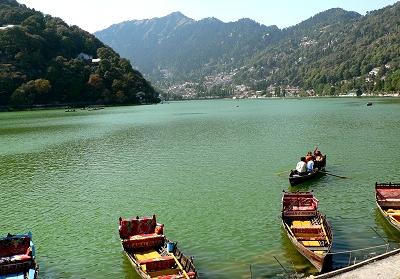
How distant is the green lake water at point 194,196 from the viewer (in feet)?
82.8

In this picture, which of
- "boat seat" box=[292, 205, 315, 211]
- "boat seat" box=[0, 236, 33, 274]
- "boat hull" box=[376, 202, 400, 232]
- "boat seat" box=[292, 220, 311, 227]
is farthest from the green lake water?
"boat seat" box=[0, 236, 33, 274]

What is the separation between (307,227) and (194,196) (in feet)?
48.4

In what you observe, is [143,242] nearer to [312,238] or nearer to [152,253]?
[152,253]

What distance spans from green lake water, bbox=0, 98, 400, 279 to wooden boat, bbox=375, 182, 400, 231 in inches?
35.6

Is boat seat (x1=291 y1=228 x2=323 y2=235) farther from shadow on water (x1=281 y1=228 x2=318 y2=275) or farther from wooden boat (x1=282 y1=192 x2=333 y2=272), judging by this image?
shadow on water (x1=281 y1=228 x2=318 y2=275)

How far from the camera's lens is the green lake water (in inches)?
993

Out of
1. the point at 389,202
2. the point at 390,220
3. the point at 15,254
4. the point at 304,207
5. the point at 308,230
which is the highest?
the point at 389,202

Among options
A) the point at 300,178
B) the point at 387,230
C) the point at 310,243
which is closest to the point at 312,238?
the point at 310,243

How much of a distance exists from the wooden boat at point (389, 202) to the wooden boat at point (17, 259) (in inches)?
812

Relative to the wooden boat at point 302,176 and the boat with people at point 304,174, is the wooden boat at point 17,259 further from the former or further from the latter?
the boat with people at point 304,174

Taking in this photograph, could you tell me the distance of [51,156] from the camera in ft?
206

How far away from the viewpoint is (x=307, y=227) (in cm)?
2511

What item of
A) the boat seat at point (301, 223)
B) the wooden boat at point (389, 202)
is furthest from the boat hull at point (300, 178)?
the boat seat at point (301, 223)

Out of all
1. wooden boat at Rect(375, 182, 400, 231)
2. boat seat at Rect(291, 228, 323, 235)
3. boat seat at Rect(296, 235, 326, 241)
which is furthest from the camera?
wooden boat at Rect(375, 182, 400, 231)
